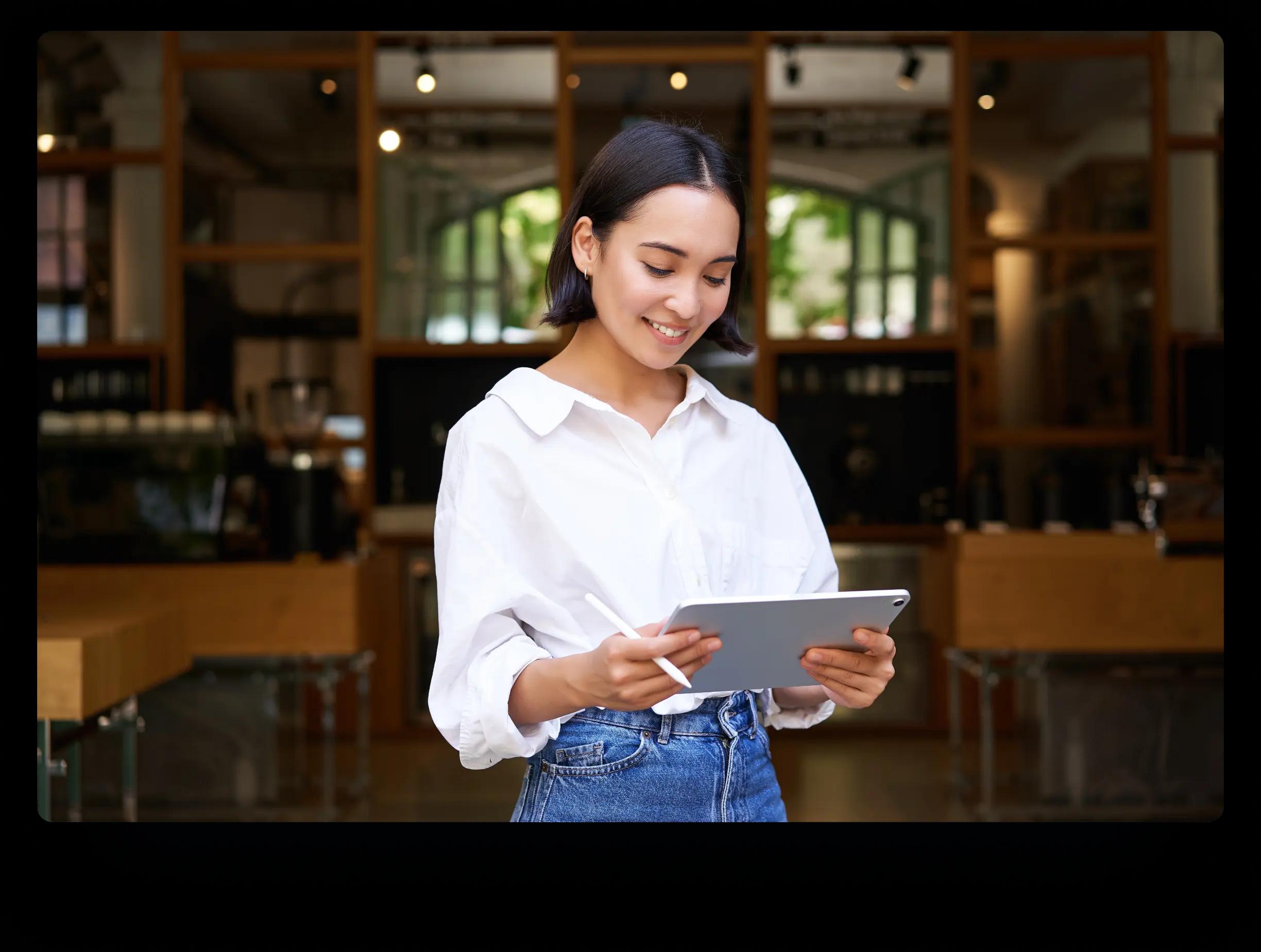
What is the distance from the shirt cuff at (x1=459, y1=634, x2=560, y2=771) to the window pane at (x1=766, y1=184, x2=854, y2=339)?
184 inches

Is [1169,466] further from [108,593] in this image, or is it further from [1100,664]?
[108,593]

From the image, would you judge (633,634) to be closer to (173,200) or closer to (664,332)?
(664,332)

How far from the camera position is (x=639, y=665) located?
4.08ft

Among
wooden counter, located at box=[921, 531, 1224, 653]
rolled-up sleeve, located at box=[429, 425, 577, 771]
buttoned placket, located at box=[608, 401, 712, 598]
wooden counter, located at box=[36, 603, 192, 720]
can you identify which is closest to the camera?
rolled-up sleeve, located at box=[429, 425, 577, 771]

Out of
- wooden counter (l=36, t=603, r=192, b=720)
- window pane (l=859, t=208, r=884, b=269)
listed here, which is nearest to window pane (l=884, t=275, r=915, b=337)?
window pane (l=859, t=208, r=884, b=269)

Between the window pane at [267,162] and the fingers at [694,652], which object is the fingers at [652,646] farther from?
the window pane at [267,162]

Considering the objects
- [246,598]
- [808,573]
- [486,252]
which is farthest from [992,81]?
[808,573]

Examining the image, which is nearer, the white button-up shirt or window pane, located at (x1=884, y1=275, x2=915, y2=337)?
the white button-up shirt

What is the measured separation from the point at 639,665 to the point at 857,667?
26 centimetres

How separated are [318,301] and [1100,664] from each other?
11.4 feet

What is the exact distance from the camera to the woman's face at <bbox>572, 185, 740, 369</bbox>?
141 cm

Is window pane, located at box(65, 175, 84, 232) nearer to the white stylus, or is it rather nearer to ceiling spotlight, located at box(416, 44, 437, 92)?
ceiling spotlight, located at box(416, 44, 437, 92)

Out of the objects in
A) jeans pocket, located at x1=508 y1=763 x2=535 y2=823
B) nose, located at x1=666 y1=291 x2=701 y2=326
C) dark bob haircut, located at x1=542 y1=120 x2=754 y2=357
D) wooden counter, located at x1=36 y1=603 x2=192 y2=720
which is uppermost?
dark bob haircut, located at x1=542 y1=120 x2=754 y2=357
